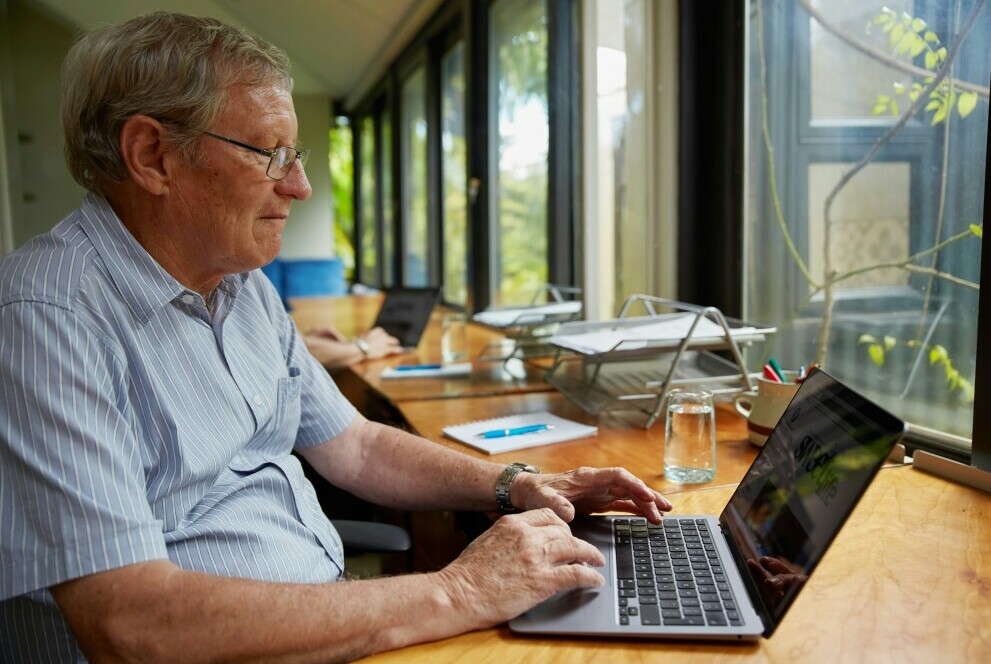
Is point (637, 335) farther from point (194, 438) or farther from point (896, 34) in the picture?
point (194, 438)

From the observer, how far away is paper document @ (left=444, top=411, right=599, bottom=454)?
147cm

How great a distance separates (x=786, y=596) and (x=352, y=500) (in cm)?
117

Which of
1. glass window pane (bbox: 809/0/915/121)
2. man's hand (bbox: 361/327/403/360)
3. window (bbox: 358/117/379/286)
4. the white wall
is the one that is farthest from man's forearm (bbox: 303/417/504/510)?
window (bbox: 358/117/379/286)

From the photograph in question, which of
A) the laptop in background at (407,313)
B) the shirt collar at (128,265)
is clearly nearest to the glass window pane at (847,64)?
the shirt collar at (128,265)

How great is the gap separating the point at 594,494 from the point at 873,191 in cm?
89

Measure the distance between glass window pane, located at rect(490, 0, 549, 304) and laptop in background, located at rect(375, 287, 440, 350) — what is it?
435mm

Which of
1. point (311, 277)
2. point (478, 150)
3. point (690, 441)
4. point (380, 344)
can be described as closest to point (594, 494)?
point (690, 441)

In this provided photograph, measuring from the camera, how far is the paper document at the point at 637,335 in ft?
5.03

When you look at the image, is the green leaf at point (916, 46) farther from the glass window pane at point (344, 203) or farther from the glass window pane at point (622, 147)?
the glass window pane at point (344, 203)

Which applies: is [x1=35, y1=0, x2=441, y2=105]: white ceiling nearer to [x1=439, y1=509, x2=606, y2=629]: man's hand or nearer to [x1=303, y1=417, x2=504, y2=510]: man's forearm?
[x1=303, y1=417, x2=504, y2=510]: man's forearm

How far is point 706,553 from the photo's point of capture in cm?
93

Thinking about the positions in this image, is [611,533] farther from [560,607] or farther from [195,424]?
[195,424]

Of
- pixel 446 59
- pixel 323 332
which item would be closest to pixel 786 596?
pixel 323 332

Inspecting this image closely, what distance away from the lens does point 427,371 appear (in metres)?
2.29
